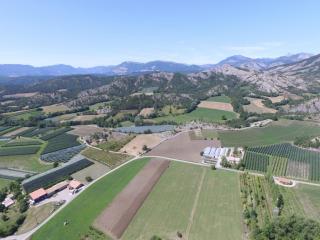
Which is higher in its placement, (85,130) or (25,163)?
(25,163)

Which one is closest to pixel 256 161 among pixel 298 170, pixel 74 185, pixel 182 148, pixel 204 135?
pixel 298 170

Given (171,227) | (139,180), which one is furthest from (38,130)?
(171,227)

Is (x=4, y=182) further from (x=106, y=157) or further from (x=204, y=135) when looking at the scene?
(x=204, y=135)

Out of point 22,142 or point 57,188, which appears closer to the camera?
point 57,188

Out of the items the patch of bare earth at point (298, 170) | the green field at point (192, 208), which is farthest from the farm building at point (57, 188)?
the patch of bare earth at point (298, 170)

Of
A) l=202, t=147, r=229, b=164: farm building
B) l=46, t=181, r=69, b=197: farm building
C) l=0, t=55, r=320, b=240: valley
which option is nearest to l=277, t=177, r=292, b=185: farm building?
l=0, t=55, r=320, b=240: valley

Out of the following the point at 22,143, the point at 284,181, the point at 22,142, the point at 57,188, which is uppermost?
the point at 284,181

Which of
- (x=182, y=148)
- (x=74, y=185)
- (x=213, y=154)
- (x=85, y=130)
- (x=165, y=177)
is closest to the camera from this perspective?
(x=74, y=185)
